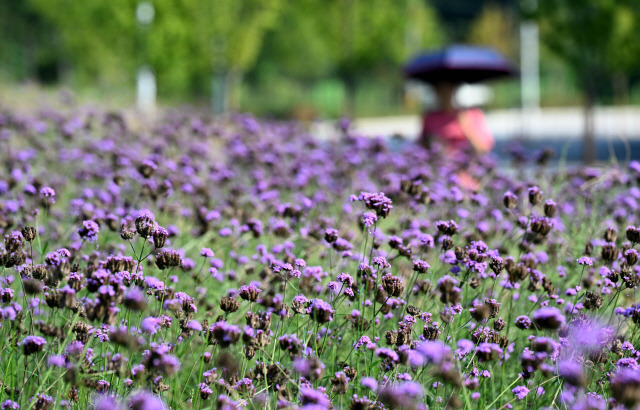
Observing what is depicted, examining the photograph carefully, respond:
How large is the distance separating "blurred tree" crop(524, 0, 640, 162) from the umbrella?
450 cm

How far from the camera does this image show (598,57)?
14961 mm

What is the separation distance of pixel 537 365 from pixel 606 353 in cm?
66

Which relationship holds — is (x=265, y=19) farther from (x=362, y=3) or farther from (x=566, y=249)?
(x=566, y=249)

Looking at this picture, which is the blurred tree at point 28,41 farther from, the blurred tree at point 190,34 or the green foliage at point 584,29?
the green foliage at point 584,29

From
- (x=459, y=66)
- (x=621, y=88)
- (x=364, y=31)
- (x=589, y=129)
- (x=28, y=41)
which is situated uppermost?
(x=28, y=41)

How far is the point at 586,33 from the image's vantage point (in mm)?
14680

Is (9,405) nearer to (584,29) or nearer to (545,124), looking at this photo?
(584,29)

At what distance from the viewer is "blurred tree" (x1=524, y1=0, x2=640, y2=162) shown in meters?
14.5

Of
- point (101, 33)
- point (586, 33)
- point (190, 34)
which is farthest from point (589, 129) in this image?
point (101, 33)

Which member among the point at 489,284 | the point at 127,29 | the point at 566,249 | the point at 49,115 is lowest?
the point at 489,284

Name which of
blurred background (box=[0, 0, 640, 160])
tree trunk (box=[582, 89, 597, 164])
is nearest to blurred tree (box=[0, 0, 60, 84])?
blurred background (box=[0, 0, 640, 160])

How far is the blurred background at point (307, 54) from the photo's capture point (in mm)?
15584

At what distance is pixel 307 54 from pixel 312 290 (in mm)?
34414

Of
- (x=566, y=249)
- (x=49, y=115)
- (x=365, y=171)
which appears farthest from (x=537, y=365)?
(x=49, y=115)
